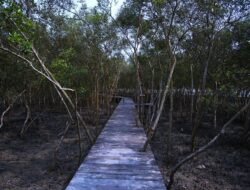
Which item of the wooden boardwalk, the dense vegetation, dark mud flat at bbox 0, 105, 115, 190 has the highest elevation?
the dense vegetation

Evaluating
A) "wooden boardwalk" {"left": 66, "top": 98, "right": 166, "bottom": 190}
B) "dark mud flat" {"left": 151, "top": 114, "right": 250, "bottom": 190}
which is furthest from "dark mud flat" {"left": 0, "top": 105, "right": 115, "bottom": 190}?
"dark mud flat" {"left": 151, "top": 114, "right": 250, "bottom": 190}

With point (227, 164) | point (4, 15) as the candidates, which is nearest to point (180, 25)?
point (227, 164)

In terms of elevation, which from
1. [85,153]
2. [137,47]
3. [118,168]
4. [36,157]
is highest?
[137,47]

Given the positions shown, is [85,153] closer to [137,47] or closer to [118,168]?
[118,168]

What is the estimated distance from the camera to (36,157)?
8.35 metres

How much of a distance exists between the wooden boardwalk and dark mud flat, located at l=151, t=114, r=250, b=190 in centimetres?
66

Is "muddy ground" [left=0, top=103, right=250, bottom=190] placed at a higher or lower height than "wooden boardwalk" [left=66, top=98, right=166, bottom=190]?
lower

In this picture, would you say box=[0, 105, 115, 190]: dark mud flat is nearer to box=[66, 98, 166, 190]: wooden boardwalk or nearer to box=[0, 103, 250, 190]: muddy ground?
box=[0, 103, 250, 190]: muddy ground

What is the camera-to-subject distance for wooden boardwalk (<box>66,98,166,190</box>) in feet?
16.2

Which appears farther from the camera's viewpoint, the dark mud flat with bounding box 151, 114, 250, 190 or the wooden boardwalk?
the dark mud flat with bounding box 151, 114, 250, 190

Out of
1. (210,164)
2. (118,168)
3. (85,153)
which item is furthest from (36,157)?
(210,164)

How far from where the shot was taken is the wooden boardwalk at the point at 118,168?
4949 mm

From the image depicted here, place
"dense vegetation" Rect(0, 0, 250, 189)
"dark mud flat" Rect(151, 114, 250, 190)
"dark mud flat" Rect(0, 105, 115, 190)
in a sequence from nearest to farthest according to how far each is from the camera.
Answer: "dark mud flat" Rect(151, 114, 250, 190) < "dark mud flat" Rect(0, 105, 115, 190) < "dense vegetation" Rect(0, 0, 250, 189)

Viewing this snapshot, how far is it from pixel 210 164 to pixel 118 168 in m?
2.80
